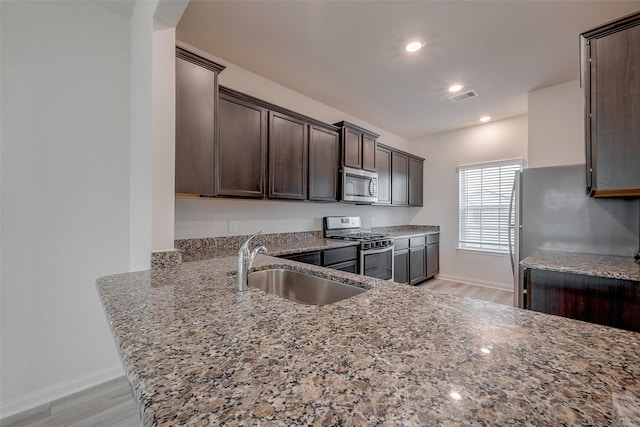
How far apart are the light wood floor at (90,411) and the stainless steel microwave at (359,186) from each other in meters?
2.70

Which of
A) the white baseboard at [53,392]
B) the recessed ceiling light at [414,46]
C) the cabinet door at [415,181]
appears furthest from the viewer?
the cabinet door at [415,181]

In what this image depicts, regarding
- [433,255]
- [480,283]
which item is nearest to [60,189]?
[433,255]

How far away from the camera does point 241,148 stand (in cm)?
240

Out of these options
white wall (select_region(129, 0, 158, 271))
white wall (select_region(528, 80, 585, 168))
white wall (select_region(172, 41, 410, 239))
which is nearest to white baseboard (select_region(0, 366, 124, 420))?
white wall (select_region(129, 0, 158, 271))

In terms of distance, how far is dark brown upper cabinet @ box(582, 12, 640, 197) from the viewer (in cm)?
161

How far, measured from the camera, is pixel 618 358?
61 centimetres

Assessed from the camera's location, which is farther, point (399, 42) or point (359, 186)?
point (359, 186)

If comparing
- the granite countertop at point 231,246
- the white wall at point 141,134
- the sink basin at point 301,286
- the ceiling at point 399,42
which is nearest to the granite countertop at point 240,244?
the granite countertop at point 231,246

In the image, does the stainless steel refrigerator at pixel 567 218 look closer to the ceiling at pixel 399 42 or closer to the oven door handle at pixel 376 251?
the ceiling at pixel 399 42

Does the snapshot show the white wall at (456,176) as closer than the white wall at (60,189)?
No

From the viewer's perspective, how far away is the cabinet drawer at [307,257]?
247 cm

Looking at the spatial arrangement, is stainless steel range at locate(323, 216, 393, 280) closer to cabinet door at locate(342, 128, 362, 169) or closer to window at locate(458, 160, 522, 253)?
cabinet door at locate(342, 128, 362, 169)

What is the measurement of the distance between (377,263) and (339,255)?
2.34ft

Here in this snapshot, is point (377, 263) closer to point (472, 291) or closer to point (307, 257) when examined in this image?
point (307, 257)
